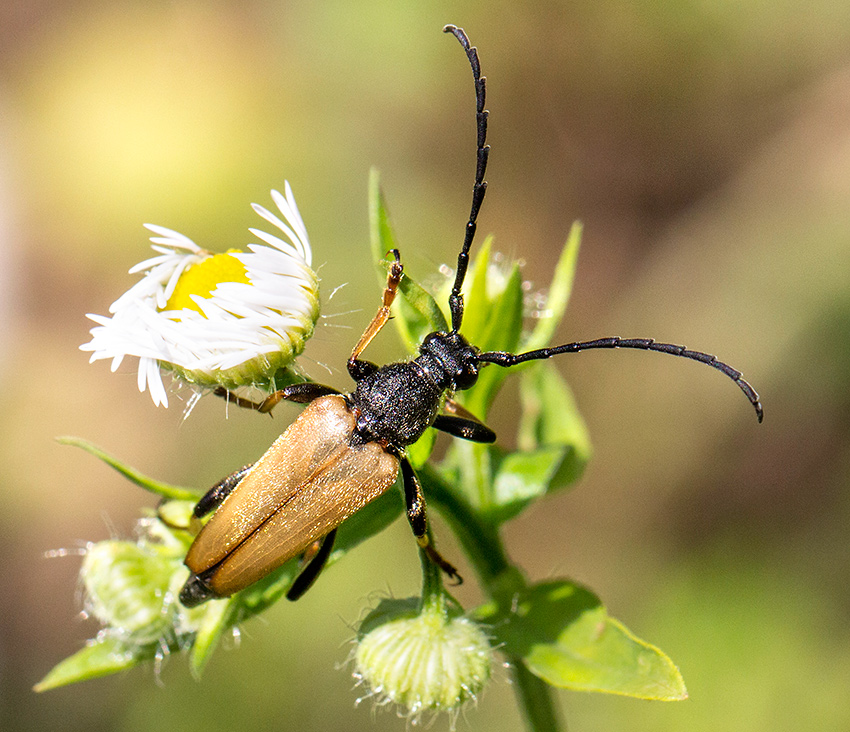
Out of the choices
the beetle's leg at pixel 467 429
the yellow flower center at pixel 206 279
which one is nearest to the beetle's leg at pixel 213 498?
the yellow flower center at pixel 206 279

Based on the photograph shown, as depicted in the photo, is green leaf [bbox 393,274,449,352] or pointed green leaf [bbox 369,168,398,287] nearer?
green leaf [bbox 393,274,449,352]

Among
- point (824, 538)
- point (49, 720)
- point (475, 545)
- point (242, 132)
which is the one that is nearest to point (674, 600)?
point (824, 538)

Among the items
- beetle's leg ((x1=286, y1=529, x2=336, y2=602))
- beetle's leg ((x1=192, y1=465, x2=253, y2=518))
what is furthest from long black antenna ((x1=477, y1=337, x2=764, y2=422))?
beetle's leg ((x1=192, y1=465, x2=253, y2=518))

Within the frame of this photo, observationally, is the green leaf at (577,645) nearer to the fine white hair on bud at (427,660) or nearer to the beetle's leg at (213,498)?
the fine white hair on bud at (427,660)

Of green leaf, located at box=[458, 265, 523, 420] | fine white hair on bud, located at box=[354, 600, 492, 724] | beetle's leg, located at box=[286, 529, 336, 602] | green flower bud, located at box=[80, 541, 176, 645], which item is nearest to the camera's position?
fine white hair on bud, located at box=[354, 600, 492, 724]

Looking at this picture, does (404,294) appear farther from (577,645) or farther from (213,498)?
(577,645)

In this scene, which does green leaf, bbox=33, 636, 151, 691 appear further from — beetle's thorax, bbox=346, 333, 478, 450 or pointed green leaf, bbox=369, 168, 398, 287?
pointed green leaf, bbox=369, 168, 398, 287

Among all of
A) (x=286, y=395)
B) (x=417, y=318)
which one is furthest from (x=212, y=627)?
(x=417, y=318)
